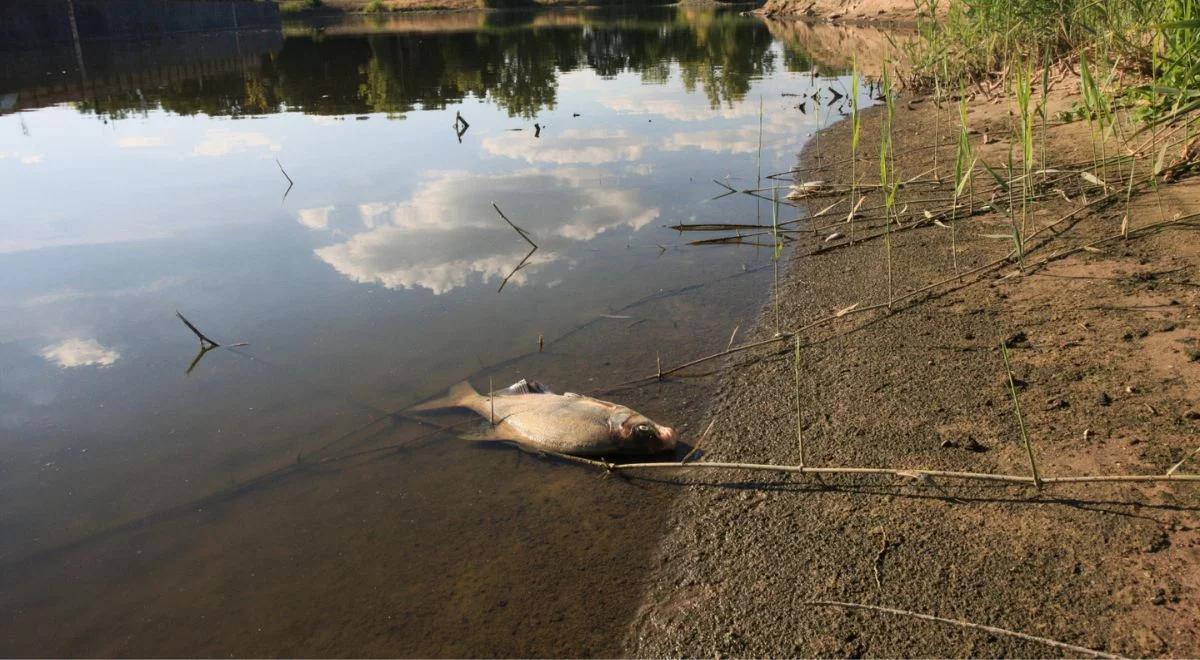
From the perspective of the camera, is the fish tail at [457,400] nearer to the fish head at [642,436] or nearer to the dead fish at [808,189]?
the fish head at [642,436]

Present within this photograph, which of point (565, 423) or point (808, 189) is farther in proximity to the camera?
point (808, 189)

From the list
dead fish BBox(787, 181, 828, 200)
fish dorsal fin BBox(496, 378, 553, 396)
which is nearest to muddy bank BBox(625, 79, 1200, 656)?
fish dorsal fin BBox(496, 378, 553, 396)

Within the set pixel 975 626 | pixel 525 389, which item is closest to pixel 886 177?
pixel 525 389

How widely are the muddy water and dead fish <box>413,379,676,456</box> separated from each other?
0.48 ft

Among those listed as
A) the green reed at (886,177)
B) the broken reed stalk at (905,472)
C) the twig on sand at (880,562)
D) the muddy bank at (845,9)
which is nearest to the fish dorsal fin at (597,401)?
the broken reed stalk at (905,472)

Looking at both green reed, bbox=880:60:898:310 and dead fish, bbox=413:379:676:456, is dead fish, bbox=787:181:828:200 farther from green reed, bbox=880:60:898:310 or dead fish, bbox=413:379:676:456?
dead fish, bbox=413:379:676:456

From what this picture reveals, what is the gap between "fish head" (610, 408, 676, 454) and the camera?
159 inches

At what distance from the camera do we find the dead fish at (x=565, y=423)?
4062 mm

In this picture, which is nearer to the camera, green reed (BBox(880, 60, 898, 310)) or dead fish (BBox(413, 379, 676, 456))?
dead fish (BBox(413, 379, 676, 456))

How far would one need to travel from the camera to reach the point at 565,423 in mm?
4246

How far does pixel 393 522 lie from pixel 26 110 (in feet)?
67.4

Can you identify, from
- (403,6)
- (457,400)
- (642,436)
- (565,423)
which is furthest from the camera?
(403,6)

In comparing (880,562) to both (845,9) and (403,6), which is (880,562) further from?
(403,6)

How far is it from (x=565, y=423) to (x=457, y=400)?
0.88 metres
